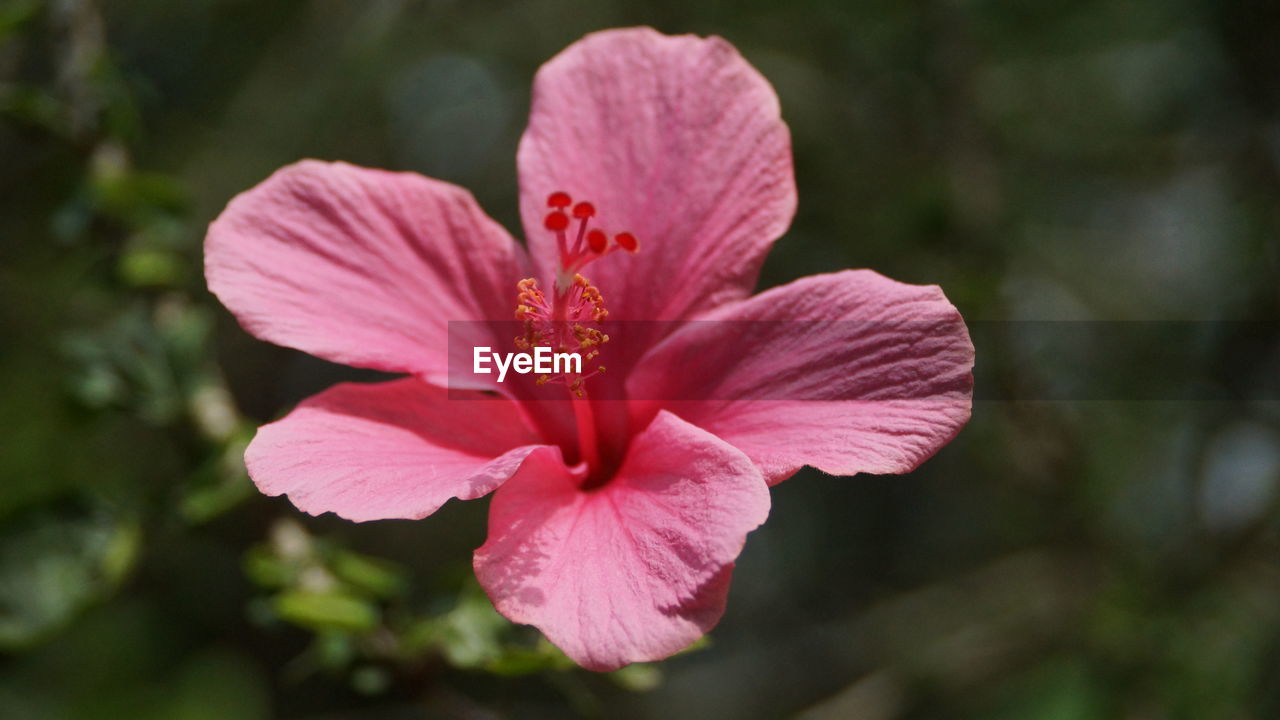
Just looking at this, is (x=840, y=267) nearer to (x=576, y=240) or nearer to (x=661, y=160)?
(x=661, y=160)

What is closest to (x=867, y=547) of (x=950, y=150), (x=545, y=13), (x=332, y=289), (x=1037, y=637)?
(x=1037, y=637)

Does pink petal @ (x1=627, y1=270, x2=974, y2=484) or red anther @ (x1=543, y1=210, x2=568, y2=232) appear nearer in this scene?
pink petal @ (x1=627, y1=270, x2=974, y2=484)

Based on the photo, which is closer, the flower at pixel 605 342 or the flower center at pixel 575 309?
the flower at pixel 605 342

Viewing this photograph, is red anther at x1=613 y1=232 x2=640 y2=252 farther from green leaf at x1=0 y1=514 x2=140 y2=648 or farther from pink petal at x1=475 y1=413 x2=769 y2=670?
green leaf at x1=0 y1=514 x2=140 y2=648

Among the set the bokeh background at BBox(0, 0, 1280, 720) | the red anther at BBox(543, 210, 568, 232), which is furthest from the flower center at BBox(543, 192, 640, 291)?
the bokeh background at BBox(0, 0, 1280, 720)

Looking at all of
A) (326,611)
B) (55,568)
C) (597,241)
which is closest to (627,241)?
(597,241)

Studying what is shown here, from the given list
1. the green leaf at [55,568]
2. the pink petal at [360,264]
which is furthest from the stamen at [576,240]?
the green leaf at [55,568]

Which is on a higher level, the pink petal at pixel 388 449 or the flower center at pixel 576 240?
the flower center at pixel 576 240

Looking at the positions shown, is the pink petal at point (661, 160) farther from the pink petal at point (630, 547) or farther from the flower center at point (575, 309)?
the pink petal at point (630, 547)
